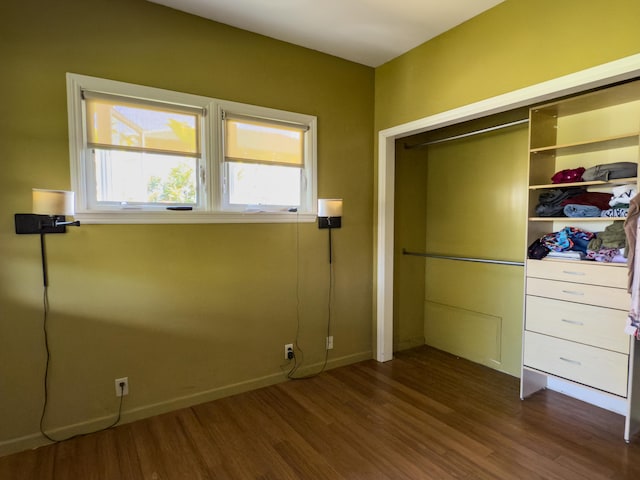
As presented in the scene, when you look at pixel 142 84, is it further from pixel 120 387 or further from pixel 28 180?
pixel 120 387

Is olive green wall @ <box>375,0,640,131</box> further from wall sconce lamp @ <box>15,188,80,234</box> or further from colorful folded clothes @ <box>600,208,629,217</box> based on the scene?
wall sconce lamp @ <box>15,188,80,234</box>

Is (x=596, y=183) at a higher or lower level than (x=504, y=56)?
lower

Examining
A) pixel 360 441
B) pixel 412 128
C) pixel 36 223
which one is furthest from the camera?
pixel 412 128

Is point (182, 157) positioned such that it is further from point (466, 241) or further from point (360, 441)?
point (466, 241)

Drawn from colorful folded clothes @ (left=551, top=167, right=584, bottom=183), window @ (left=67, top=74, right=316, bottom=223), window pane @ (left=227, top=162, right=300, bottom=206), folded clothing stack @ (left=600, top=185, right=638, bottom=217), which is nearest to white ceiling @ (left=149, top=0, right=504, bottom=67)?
window @ (left=67, top=74, right=316, bottom=223)

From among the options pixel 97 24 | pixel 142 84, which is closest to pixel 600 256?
pixel 142 84

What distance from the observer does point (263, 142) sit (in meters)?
Answer: 2.89

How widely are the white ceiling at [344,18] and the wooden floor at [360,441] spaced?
2778mm

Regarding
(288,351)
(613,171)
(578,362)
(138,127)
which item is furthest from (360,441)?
(138,127)

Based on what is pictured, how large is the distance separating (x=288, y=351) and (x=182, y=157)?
1.75 meters

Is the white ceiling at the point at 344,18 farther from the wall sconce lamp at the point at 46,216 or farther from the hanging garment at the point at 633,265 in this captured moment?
the hanging garment at the point at 633,265

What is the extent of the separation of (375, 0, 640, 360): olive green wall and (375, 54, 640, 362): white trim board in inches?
1.9

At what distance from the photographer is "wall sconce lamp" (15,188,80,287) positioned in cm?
193

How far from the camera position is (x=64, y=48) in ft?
7.04
